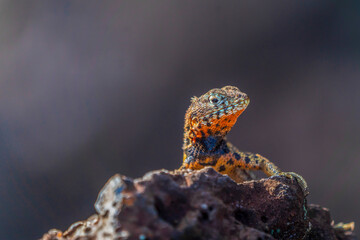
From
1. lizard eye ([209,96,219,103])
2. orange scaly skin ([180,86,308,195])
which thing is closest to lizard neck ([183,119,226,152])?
orange scaly skin ([180,86,308,195])

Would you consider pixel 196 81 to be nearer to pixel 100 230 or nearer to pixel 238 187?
pixel 238 187

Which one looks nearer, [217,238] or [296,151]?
[217,238]

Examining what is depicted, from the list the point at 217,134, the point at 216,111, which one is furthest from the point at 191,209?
the point at 217,134

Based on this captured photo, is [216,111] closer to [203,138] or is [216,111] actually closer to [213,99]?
[213,99]

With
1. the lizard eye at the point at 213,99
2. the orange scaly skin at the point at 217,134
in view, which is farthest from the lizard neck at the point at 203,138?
the lizard eye at the point at 213,99

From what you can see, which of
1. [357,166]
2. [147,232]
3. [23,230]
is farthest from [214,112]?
[23,230]

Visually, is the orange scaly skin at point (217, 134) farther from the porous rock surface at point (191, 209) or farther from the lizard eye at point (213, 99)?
the porous rock surface at point (191, 209)

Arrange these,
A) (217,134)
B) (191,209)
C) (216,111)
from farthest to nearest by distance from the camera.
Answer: (217,134) < (216,111) < (191,209)
